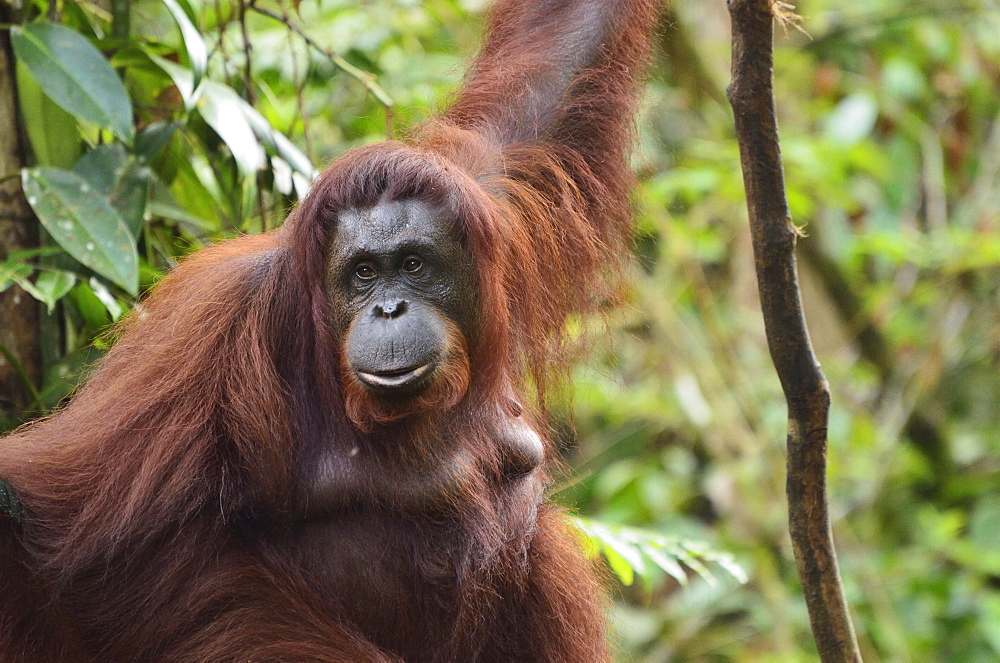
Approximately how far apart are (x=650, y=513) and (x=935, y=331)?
1.84 meters

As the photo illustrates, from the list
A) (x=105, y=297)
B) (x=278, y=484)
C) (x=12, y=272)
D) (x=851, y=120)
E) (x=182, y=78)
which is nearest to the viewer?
(x=278, y=484)

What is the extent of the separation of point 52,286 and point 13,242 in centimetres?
29

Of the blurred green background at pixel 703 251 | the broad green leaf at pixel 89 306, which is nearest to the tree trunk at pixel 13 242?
the blurred green background at pixel 703 251

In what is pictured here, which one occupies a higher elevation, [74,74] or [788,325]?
[74,74]

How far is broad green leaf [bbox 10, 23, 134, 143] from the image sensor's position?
98.8 inches

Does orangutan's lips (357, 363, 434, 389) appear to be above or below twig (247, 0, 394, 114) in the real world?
below

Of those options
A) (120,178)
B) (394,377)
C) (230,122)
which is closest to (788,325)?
(394,377)

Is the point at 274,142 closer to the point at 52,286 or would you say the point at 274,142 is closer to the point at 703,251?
the point at 52,286

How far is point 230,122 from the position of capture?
2814 mm

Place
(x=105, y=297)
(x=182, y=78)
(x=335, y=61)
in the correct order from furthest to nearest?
(x=335, y=61)
(x=182, y=78)
(x=105, y=297)

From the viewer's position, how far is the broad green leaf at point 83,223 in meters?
2.49

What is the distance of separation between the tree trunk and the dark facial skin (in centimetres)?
98

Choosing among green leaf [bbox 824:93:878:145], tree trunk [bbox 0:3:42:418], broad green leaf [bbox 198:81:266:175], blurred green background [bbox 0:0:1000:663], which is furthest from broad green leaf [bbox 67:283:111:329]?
green leaf [bbox 824:93:878:145]

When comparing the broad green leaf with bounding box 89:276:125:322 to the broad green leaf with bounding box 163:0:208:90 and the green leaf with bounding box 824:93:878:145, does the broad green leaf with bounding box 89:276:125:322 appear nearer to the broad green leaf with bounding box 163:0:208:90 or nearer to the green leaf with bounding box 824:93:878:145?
the broad green leaf with bounding box 163:0:208:90
